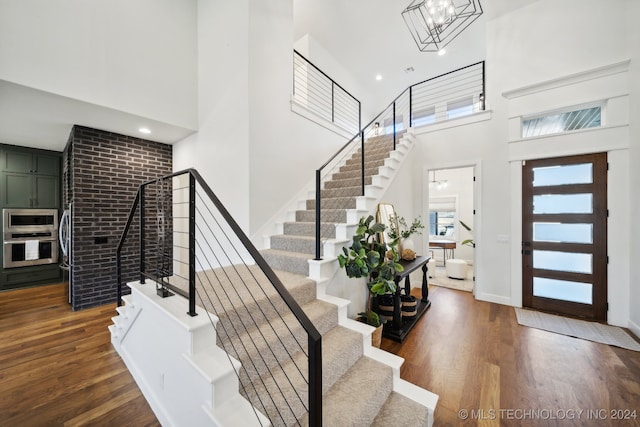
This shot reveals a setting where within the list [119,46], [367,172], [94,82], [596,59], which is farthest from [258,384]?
[596,59]

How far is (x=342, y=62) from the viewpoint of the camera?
598 centimetres

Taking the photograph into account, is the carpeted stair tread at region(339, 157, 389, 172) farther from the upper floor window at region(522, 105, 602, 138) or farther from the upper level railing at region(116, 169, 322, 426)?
the upper level railing at region(116, 169, 322, 426)

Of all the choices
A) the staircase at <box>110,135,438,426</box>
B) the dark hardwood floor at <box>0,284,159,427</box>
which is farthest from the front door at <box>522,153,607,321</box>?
the dark hardwood floor at <box>0,284,159,427</box>

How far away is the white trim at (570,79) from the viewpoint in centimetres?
311

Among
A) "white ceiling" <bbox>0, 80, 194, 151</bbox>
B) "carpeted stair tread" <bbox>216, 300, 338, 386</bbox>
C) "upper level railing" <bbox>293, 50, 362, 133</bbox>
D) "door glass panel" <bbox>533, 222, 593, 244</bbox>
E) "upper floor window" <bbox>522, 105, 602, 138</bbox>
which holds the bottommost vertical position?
"carpeted stair tread" <bbox>216, 300, 338, 386</bbox>

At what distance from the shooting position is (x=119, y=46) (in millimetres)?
2994

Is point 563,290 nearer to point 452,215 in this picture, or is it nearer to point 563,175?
point 563,175

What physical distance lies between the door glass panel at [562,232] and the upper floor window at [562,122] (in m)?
1.40

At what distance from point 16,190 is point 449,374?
7.50 m

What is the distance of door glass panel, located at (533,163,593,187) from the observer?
329cm

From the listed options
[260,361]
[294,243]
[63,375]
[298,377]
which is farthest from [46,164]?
[298,377]

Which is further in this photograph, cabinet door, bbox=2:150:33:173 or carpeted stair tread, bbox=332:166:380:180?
cabinet door, bbox=2:150:33:173

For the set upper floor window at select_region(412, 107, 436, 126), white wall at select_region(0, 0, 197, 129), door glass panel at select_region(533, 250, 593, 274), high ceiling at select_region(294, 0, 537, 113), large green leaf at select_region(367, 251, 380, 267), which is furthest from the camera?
upper floor window at select_region(412, 107, 436, 126)

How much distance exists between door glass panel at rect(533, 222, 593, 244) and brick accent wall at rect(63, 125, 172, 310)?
6605 millimetres
